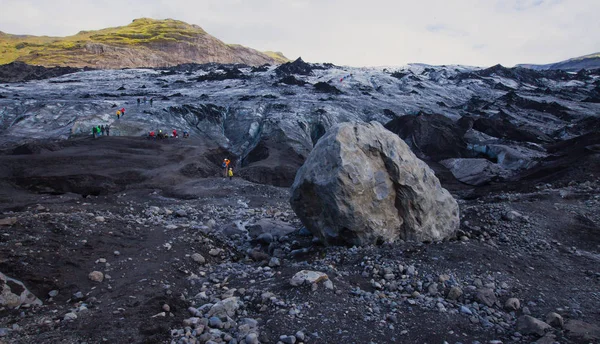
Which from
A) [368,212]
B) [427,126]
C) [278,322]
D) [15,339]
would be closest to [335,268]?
[368,212]

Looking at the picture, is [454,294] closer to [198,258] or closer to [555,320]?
[555,320]

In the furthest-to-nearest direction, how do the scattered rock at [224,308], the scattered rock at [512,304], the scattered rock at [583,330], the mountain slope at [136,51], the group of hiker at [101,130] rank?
1. the mountain slope at [136,51]
2. the group of hiker at [101,130]
3. the scattered rock at [512,304]
4. the scattered rock at [224,308]
5. the scattered rock at [583,330]

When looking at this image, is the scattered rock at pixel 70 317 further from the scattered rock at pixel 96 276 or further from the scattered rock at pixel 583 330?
the scattered rock at pixel 583 330

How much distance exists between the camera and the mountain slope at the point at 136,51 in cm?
9156

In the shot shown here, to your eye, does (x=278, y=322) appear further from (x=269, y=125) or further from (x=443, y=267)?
(x=269, y=125)

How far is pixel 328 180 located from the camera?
927 centimetres

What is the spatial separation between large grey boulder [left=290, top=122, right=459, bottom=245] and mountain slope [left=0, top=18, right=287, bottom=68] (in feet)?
319

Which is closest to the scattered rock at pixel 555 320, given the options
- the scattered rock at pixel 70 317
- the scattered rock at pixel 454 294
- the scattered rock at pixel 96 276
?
the scattered rock at pixel 454 294

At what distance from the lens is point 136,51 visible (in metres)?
99.9

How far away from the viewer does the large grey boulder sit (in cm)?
930

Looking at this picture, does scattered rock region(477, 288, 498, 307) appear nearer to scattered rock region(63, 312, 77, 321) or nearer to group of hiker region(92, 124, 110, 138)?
scattered rock region(63, 312, 77, 321)

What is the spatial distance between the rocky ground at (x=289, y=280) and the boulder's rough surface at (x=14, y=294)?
5.4 inches

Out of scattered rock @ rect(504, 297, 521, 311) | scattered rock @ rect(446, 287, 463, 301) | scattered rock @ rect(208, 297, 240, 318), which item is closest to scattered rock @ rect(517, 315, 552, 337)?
scattered rock @ rect(504, 297, 521, 311)

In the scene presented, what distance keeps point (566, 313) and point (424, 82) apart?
68.4 metres
